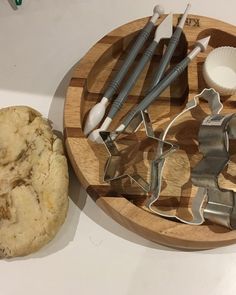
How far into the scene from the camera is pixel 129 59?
58cm

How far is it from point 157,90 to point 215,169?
0.44ft

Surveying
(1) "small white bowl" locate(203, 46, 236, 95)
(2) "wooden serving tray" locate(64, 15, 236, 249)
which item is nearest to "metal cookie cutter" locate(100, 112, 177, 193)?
(2) "wooden serving tray" locate(64, 15, 236, 249)

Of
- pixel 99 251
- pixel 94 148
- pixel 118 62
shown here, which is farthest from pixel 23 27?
pixel 99 251

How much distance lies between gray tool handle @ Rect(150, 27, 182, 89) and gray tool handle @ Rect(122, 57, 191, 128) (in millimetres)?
12

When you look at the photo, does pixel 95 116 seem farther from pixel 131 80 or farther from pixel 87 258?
pixel 87 258

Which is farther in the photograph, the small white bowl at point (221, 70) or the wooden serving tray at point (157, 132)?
the small white bowl at point (221, 70)

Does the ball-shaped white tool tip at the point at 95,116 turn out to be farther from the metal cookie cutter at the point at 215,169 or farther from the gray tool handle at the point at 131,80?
the metal cookie cutter at the point at 215,169

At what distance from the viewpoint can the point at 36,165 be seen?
518 mm

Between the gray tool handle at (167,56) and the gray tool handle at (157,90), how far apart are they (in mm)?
12

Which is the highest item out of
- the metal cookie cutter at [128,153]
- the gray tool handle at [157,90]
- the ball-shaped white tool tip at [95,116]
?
the gray tool handle at [157,90]

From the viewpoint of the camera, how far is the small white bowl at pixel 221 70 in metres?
0.59

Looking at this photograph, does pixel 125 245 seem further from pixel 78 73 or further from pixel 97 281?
pixel 78 73

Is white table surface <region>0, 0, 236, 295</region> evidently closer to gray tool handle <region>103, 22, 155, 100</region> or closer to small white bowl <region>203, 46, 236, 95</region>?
gray tool handle <region>103, 22, 155, 100</region>

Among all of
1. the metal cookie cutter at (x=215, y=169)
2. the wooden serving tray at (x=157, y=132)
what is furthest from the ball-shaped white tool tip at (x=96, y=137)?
the metal cookie cutter at (x=215, y=169)
